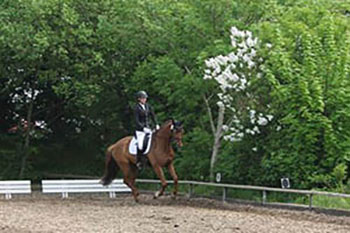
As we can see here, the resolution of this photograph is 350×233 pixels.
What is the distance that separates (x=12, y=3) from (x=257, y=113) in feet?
34.5

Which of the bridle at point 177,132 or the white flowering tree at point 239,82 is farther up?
the white flowering tree at point 239,82

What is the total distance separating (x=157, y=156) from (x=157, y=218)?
3738mm

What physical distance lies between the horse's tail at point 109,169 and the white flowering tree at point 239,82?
132 inches

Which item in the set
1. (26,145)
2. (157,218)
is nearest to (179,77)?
(157,218)

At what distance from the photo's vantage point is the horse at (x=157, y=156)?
18.3m

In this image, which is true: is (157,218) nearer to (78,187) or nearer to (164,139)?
(164,139)

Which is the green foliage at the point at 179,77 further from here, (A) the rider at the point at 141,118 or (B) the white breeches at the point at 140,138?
(B) the white breeches at the point at 140,138

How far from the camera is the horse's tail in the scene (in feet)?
67.7

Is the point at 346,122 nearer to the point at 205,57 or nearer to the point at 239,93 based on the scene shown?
the point at 239,93

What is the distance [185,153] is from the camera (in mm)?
22266

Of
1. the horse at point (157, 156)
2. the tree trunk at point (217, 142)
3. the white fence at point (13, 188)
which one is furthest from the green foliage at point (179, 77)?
the white fence at point (13, 188)

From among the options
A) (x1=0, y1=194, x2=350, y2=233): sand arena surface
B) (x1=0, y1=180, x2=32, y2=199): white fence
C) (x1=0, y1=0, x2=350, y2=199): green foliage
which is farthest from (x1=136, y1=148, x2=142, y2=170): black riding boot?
(x1=0, y1=180, x2=32, y2=199): white fence

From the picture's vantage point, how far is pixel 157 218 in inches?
594

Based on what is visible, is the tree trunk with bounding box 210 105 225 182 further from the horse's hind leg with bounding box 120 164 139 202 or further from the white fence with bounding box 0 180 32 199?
the white fence with bounding box 0 180 32 199
